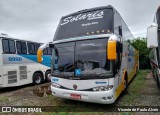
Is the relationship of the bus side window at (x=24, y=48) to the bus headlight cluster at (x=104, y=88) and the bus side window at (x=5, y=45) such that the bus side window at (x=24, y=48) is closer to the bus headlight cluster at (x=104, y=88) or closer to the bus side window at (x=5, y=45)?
the bus side window at (x=5, y=45)

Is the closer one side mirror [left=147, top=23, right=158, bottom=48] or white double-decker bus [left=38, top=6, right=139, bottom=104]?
side mirror [left=147, top=23, right=158, bottom=48]

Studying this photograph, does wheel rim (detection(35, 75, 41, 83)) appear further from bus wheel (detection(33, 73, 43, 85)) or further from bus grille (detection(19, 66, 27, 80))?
bus grille (detection(19, 66, 27, 80))

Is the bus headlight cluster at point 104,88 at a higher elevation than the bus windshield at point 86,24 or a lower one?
lower

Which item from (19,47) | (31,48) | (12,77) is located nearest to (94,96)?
(12,77)

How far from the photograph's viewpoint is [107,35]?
20.2 ft

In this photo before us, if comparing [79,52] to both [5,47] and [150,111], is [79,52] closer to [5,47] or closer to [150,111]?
[150,111]

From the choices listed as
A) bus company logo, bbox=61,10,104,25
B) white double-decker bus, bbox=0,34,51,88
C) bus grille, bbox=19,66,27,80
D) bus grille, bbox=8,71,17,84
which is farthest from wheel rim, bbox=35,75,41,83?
bus company logo, bbox=61,10,104,25

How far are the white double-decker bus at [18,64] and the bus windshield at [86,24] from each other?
4.39 metres

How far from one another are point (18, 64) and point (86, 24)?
20.0ft

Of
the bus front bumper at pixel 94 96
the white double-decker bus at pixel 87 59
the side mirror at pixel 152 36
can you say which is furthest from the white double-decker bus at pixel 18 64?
the side mirror at pixel 152 36

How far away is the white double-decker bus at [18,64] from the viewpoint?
33.2ft

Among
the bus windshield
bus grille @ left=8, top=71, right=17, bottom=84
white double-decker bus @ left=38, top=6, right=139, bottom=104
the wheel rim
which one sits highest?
the bus windshield

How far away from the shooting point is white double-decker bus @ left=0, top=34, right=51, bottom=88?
10131mm

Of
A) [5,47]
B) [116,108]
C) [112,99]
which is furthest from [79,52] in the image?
[5,47]
